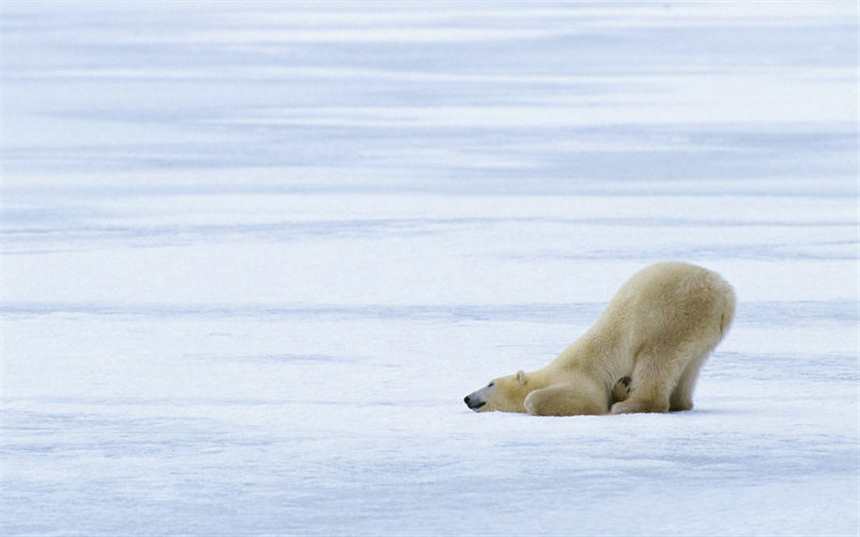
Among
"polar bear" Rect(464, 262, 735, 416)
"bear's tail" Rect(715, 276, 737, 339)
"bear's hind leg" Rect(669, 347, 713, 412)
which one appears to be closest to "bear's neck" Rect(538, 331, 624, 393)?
"polar bear" Rect(464, 262, 735, 416)

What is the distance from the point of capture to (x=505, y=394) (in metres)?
4.91

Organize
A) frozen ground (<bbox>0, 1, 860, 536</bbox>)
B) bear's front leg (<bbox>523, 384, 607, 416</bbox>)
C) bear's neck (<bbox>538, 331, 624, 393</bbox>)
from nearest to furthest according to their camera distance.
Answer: frozen ground (<bbox>0, 1, 860, 536</bbox>) → bear's front leg (<bbox>523, 384, 607, 416</bbox>) → bear's neck (<bbox>538, 331, 624, 393</bbox>)

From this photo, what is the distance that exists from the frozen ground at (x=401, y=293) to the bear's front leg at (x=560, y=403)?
69 mm

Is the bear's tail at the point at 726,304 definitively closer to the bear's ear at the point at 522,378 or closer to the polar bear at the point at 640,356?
the polar bear at the point at 640,356

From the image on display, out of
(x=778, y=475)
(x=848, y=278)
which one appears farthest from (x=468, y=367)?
(x=848, y=278)

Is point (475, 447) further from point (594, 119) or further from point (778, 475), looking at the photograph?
point (594, 119)

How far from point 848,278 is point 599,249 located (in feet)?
4.00

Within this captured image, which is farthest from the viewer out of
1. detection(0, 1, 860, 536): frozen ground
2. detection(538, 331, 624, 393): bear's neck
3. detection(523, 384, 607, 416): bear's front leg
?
detection(538, 331, 624, 393): bear's neck

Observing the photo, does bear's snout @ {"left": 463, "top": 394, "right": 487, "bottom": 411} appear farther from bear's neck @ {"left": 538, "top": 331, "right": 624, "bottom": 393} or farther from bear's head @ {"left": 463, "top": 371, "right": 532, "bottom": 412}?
bear's neck @ {"left": 538, "top": 331, "right": 624, "bottom": 393}

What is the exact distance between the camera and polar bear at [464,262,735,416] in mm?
4824

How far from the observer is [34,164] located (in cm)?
1183

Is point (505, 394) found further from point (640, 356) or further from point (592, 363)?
point (640, 356)

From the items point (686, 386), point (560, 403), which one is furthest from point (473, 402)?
point (686, 386)

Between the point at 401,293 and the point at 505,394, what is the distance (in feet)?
7.38
